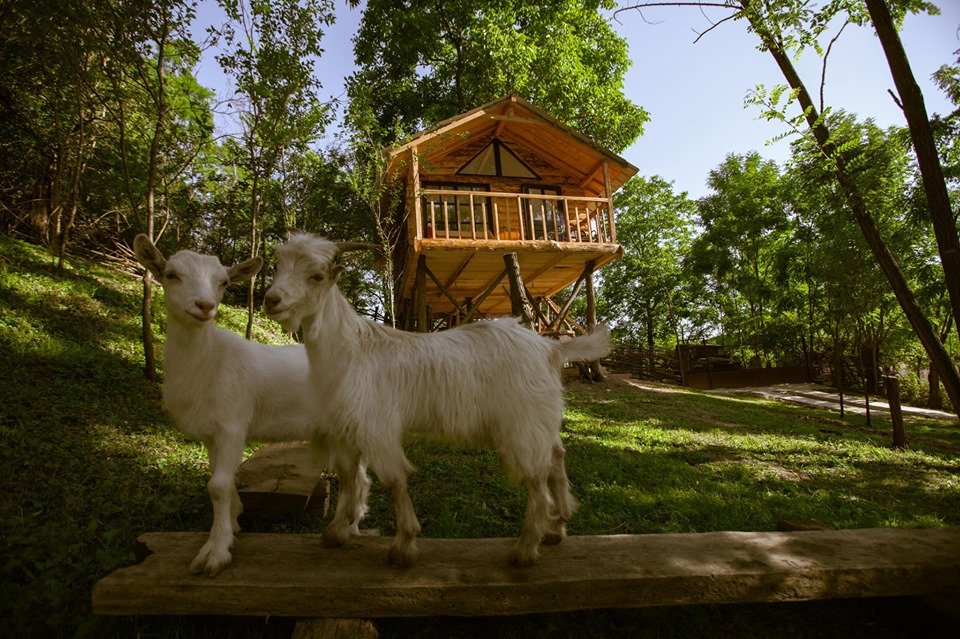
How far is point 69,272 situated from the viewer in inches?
323

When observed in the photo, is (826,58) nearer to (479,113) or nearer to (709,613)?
(709,613)

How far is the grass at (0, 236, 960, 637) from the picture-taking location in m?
2.43

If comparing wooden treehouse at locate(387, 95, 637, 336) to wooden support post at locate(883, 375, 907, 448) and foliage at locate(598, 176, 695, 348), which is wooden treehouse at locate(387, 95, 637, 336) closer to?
wooden support post at locate(883, 375, 907, 448)

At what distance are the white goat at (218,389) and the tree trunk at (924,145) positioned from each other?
506cm

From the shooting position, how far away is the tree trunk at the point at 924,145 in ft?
12.2

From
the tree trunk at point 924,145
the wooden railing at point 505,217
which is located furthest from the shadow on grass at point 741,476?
the wooden railing at point 505,217

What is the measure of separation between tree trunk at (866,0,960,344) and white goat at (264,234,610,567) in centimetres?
379

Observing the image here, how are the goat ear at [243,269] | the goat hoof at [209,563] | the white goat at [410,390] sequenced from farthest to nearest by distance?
the goat ear at [243,269]
the white goat at [410,390]
the goat hoof at [209,563]

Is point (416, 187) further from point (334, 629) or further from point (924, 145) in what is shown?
point (334, 629)

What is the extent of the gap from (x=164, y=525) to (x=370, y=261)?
8.38 m

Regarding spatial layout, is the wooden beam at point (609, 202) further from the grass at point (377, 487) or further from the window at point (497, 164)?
the grass at point (377, 487)

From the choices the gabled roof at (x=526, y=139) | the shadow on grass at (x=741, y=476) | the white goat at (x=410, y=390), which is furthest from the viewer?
the gabled roof at (x=526, y=139)

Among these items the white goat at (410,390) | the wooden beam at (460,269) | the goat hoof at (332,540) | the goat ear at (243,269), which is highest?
the wooden beam at (460,269)

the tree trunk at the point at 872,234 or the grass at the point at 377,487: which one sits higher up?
the tree trunk at the point at 872,234
